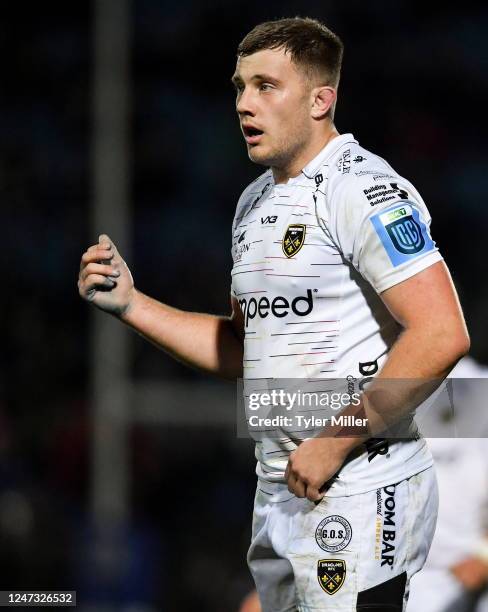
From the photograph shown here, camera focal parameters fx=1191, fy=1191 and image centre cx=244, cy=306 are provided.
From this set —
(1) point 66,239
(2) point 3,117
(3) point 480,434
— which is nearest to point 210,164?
(1) point 66,239

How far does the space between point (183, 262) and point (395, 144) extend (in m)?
1.67

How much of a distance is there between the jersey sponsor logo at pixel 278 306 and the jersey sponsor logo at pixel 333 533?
45 centimetres

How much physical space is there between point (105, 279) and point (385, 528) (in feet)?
3.02

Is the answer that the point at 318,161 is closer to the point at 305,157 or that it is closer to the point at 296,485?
the point at 305,157

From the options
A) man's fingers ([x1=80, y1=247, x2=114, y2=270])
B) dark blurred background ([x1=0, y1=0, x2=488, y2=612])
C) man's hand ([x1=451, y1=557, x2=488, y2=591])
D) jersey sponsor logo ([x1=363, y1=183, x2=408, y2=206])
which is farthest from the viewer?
Answer: dark blurred background ([x1=0, y1=0, x2=488, y2=612])

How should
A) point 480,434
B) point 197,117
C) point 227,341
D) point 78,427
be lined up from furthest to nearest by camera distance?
point 197,117 → point 78,427 → point 480,434 → point 227,341

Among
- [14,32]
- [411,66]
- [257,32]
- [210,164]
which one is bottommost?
[257,32]

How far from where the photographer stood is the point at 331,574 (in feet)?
8.39

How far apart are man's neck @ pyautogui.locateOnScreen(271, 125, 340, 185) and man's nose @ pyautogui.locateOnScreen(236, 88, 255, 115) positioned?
154mm

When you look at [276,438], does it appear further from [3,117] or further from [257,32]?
[3,117]

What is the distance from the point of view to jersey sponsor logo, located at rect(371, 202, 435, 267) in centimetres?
245

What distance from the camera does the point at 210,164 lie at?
8.46m

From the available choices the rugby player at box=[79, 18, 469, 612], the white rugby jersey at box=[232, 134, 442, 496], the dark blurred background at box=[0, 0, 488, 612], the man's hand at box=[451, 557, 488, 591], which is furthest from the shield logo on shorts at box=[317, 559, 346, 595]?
the dark blurred background at box=[0, 0, 488, 612]

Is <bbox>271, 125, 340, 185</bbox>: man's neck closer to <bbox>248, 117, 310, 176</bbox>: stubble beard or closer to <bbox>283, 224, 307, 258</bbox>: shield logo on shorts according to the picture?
<bbox>248, 117, 310, 176</bbox>: stubble beard
